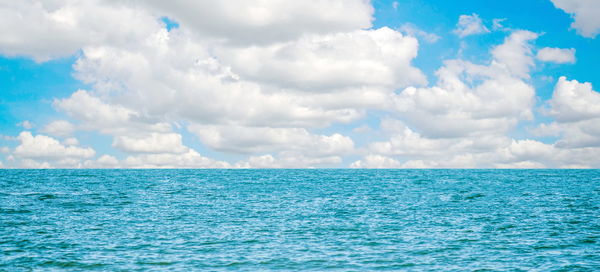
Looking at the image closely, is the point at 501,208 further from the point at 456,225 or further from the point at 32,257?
the point at 32,257

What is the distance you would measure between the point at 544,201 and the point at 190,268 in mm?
50632

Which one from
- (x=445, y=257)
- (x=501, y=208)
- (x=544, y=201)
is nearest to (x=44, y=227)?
(x=445, y=257)

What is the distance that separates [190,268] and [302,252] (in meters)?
7.37

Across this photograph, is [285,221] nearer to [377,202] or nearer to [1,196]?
[377,202]

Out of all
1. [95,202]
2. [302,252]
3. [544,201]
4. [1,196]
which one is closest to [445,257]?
[302,252]

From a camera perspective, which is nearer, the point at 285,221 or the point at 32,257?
the point at 32,257

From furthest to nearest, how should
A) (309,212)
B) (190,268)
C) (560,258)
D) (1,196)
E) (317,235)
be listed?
1. (1,196)
2. (309,212)
3. (317,235)
4. (560,258)
5. (190,268)

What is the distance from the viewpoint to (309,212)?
1874 inches

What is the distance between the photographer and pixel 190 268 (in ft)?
81.8

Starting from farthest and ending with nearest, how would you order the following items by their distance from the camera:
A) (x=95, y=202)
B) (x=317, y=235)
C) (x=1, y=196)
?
(x=1, y=196) → (x=95, y=202) → (x=317, y=235)

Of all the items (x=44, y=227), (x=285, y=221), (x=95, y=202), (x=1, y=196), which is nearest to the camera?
(x=44, y=227)

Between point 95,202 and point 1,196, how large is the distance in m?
18.9

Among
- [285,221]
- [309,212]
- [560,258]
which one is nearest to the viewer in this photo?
[560,258]

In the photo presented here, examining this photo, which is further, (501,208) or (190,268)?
(501,208)
